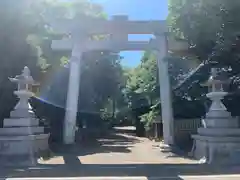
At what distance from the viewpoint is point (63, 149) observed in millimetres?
20297

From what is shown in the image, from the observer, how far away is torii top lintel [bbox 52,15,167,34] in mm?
21062

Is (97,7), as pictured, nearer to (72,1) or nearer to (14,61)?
(72,1)

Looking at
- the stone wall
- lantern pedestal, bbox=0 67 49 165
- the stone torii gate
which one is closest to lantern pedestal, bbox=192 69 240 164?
lantern pedestal, bbox=0 67 49 165

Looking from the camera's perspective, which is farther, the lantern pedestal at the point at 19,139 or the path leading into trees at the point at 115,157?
the path leading into trees at the point at 115,157

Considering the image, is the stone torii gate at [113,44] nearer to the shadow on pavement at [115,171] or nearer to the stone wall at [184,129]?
the stone wall at [184,129]

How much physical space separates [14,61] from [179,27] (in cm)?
701

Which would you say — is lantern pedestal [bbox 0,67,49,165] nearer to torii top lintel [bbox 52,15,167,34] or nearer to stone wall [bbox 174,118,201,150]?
torii top lintel [bbox 52,15,167,34]

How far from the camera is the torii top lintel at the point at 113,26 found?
69.1ft

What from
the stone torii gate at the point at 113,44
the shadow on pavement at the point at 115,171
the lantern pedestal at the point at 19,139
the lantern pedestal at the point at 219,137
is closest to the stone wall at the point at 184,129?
the stone torii gate at the point at 113,44

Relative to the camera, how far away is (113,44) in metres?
21.6

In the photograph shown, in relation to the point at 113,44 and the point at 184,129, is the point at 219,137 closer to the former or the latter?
the point at 184,129

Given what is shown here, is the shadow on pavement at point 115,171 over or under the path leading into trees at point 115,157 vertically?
under

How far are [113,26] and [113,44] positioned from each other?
3.21 ft

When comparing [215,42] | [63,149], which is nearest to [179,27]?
[215,42]
